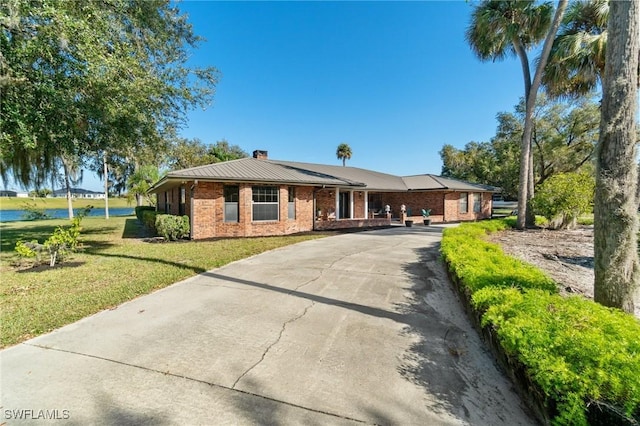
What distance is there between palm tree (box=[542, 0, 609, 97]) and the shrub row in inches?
545

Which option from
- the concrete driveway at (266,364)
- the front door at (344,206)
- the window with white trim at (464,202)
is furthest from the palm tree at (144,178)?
the window with white trim at (464,202)

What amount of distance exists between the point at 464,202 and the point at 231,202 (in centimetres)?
1860

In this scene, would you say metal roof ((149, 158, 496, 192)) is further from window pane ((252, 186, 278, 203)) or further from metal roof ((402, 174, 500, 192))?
window pane ((252, 186, 278, 203))

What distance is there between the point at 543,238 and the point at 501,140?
1975cm

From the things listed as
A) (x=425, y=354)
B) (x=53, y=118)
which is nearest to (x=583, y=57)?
(x=425, y=354)

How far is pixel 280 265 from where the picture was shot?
298 inches

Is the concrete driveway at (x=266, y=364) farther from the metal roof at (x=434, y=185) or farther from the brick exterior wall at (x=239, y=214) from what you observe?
the metal roof at (x=434, y=185)

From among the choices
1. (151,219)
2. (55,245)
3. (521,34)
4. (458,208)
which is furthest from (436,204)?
(55,245)

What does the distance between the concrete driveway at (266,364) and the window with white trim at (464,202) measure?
19437mm

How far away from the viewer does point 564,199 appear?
12609mm

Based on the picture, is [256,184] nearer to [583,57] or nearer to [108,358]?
[108,358]

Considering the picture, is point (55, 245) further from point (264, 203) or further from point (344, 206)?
point (344, 206)

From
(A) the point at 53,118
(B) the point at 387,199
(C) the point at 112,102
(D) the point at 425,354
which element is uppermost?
(C) the point at 112,102

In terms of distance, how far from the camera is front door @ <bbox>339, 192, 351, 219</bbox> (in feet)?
62.2
